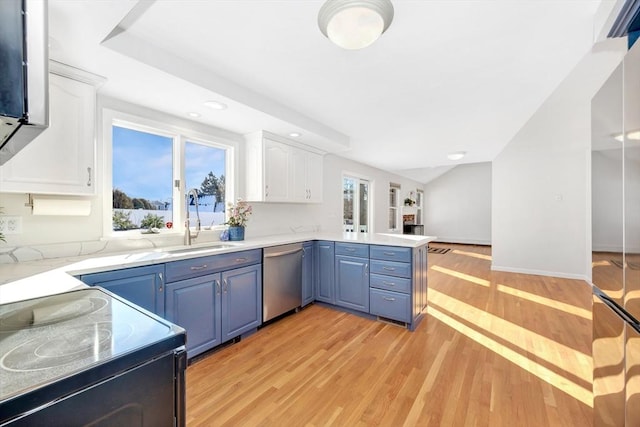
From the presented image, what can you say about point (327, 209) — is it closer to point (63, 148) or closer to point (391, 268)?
point (391, 268)

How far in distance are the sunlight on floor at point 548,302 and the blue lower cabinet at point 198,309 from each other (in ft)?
12.9

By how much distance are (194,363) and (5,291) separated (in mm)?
1332

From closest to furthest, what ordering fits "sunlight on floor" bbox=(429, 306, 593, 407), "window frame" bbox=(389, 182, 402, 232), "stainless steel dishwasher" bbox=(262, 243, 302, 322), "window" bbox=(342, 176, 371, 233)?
"sunlight on floor" bbox=(429, 306, 593, 407)
"stainless steel dishwasher" bbox=(262, 243, 302, 322)
"window" bbox=(342, 176, 371, 233)
"window frame" bbox=(389, 182, 402, 232)

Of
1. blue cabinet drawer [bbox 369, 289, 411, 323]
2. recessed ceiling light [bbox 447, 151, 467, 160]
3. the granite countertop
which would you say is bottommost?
blue cabinet drawer [bbox 369, 289, 411, 323]

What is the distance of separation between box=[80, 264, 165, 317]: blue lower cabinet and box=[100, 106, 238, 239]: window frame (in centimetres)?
63

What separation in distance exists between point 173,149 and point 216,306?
5.22 feet

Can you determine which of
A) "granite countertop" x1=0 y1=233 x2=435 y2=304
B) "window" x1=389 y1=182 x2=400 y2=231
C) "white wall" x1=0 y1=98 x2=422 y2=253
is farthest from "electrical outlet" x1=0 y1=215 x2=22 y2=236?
"window" x1=389 y1=182 x2=400 y2=231

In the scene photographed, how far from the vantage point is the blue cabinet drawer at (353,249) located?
295 cm

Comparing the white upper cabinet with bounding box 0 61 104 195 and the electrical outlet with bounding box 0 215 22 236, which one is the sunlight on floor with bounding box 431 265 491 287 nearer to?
the white upper cabinet with bounding box 0 61 104 195

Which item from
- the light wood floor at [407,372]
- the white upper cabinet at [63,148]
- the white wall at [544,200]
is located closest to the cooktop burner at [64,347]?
the light wood floor at [407,372]

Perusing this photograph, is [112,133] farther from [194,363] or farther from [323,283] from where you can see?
[323,283]

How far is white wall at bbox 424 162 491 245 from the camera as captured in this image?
840 centimetres

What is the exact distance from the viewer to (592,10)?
1573 millimetres

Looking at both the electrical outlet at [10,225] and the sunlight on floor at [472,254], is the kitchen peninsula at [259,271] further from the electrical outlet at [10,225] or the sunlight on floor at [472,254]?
the sunlight on floor at [472,254]
